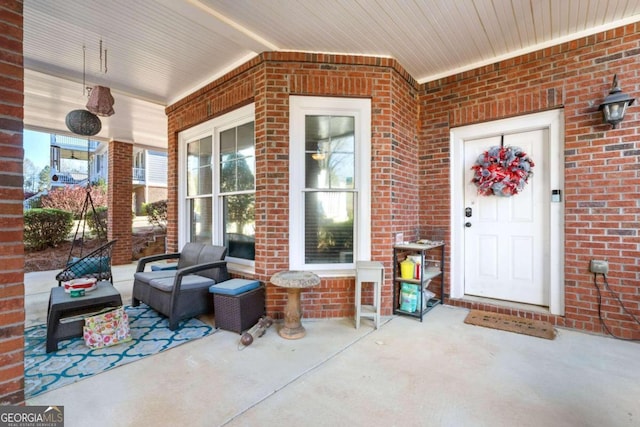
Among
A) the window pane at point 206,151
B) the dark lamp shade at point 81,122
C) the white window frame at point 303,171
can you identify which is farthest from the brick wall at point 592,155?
the dark lamp shade at point 81,122

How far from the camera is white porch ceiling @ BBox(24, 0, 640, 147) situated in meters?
2.65

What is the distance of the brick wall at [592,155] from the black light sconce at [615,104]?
13 cm

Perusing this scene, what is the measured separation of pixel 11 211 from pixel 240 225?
2.52 meters

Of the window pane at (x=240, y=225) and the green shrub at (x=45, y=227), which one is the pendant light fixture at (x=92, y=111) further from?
the green shrub at (x=45, y=227)

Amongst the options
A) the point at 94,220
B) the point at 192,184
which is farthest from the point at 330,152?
the point at 94,220

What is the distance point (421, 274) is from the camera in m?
3.32

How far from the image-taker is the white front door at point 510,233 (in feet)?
11.1

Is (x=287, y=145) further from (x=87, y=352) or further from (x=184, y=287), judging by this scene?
(x=87, y=352)

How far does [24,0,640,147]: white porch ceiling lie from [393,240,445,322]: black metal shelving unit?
229 cm

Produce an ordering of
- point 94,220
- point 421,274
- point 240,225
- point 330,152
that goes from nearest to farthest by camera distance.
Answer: point 421,274, point 330,152, point 240,225, point 94,220

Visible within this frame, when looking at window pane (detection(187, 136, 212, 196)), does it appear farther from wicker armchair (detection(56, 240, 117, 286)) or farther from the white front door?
the white front door

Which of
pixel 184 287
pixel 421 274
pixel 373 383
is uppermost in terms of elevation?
pixel 421 274

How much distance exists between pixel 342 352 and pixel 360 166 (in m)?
2.05

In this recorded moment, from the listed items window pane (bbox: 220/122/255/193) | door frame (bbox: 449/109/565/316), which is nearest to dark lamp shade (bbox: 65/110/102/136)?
window pane (bbox: 220/122/255/193)
